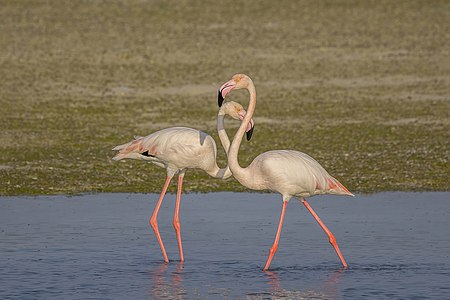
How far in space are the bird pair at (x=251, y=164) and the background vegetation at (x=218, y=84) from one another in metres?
2.80

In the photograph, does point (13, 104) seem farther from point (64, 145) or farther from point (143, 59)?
point (143, 59)

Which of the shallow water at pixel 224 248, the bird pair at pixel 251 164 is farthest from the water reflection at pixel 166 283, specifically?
the bird pair at pixel 251 164

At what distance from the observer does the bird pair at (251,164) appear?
10945mm

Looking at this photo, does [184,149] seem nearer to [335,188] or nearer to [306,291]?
[335,188]

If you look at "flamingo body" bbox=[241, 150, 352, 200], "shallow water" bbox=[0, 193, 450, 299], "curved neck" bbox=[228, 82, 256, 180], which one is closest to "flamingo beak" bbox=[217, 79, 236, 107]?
"curved neck" bbox=[228, 82, 256, 180]

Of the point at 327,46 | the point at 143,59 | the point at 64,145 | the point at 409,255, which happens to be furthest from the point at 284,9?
the point at 409,255

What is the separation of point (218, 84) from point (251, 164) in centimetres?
1256

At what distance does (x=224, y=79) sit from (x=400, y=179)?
9743 mm

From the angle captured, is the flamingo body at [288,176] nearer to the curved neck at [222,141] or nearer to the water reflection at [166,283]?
the curved neck at [222,141]

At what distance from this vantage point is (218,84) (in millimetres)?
23656

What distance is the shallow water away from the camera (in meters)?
9.86

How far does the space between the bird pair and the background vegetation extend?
2.80 meters

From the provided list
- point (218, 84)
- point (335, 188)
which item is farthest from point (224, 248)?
point (218, 84)

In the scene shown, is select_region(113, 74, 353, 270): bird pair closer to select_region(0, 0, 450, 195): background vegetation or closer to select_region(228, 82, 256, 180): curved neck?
select_region(228, 82, 256, 180): curved neck
